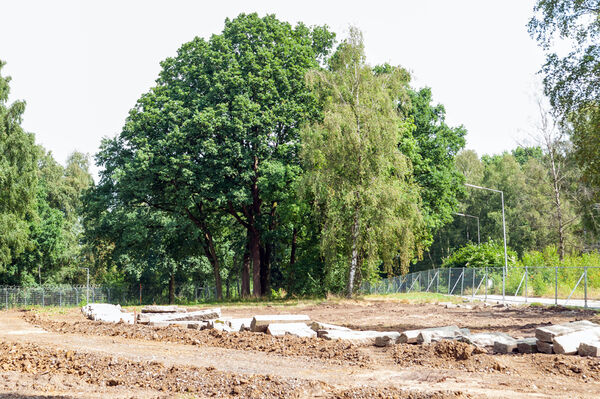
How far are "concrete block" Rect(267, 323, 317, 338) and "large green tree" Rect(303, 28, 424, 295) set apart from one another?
16181 millimetres

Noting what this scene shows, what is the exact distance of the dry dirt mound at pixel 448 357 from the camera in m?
10.1

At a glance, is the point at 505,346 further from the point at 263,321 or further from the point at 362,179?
the point at 362,179

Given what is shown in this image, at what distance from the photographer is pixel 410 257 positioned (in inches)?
1298

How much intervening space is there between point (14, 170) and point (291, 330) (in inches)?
1081

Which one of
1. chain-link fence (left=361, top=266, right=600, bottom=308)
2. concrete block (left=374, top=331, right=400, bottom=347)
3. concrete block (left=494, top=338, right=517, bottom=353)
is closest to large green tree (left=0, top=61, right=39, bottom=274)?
chain-link fence (left=361, top=266, right=600, bottom=308)

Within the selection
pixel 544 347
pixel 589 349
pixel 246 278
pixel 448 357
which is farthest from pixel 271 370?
pixel 246 278

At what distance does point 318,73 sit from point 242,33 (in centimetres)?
666

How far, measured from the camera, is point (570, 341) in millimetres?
11188

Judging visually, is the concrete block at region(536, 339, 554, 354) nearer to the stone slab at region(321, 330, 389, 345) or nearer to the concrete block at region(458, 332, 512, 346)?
the concrete block at region(458, 332, 512, 346)

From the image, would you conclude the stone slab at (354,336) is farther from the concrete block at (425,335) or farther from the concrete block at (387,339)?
the concrete block at (425,335)

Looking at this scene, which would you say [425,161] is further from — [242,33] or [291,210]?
[242,33]

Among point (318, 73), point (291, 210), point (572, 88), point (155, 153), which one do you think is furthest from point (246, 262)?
point (572, 88)


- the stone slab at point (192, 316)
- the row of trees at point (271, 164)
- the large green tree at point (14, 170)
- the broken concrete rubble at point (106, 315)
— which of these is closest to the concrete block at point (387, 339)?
the stone slab at point (192, 316)

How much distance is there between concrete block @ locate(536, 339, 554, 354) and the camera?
1123 cm
